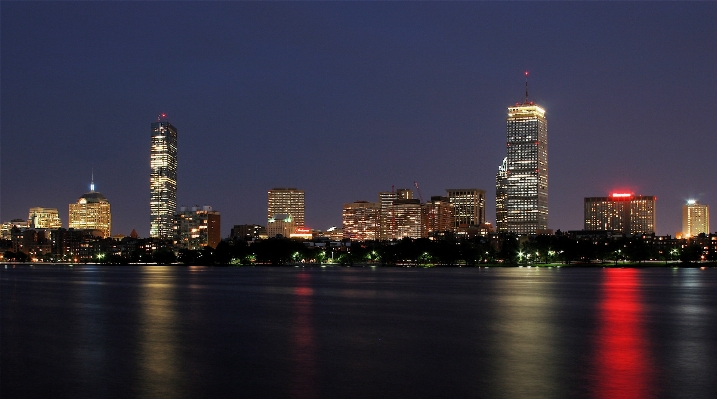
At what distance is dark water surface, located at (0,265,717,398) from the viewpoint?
24.6 m

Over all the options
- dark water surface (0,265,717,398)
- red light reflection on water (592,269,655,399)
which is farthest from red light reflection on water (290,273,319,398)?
red light reflection on water (592,269,655,399)

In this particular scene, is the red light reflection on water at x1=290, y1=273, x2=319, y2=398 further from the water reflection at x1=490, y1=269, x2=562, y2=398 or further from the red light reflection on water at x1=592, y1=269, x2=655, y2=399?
the red light reflection on water at x1=592, y1=269, x2=655, y2=399

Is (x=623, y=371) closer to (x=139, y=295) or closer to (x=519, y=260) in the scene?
(x=139, y=295)

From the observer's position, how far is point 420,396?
23.1 m

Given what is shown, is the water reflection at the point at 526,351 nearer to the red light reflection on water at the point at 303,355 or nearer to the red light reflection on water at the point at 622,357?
the red light reflection on water at the point at 622,357

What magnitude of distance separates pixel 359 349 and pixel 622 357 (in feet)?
32.1

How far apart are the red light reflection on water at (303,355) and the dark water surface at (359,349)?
0.21 feet

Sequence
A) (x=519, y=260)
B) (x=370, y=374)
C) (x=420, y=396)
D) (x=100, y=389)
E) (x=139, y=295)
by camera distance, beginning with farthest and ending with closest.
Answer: (x=519, y=260), (x=139, y=295), (x=370, y=374), (x=100, y=389), (x=420, y=396)

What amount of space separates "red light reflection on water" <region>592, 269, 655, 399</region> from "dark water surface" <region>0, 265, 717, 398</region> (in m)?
0.08

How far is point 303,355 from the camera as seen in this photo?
31188mm

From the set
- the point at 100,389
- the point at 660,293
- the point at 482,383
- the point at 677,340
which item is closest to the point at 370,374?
the point at 482,383

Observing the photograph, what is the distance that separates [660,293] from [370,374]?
51.4m

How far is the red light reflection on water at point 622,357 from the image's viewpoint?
79.0 feet

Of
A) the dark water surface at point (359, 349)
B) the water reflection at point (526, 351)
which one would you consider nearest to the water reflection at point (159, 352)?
the dark water surface at point (359, 349)
